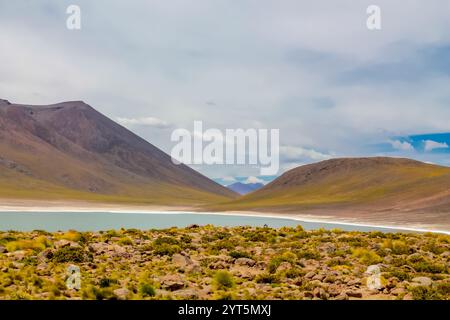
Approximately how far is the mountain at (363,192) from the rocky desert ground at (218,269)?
2052 inches

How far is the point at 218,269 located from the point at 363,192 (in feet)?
422

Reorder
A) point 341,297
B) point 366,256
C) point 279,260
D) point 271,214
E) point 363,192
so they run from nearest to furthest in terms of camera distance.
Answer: point 341,297, point 279,260, point 366,256, point 271,214, point 363,192

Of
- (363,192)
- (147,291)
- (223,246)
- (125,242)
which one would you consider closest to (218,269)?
(147,291)

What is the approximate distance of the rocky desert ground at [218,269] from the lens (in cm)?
1159

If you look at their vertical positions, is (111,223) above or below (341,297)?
below

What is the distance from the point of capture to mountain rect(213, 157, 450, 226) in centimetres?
9056

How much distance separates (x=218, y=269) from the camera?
1524 centimetres

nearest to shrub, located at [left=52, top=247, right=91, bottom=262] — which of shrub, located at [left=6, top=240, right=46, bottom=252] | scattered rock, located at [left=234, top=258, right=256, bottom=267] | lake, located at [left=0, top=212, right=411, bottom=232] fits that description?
shrub, located at [left=6, top=240, right=46, bottom=252]

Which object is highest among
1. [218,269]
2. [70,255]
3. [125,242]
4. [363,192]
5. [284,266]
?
[363,192]

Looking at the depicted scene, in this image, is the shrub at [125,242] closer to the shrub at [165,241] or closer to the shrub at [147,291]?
the shrub at [165,241]

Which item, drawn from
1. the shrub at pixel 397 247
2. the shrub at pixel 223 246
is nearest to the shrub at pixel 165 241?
the shrub at pixel 223 246

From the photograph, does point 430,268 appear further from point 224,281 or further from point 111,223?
point 111,223

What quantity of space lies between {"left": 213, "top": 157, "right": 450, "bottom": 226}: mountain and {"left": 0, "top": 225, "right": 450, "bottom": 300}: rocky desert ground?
52.1 metres
